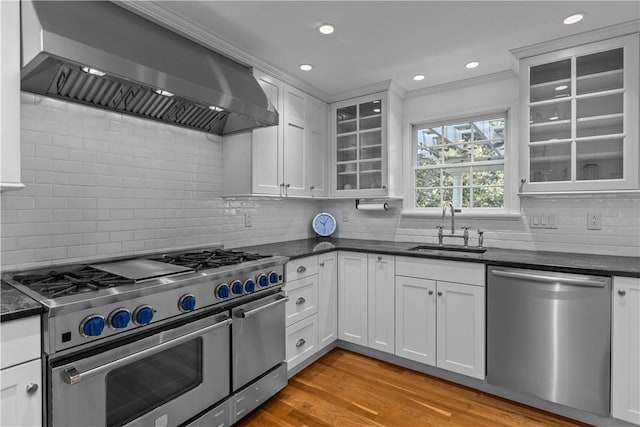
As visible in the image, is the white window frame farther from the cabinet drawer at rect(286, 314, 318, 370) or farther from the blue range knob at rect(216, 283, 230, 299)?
the blue range knob at rect(216, 283, 230, 299)

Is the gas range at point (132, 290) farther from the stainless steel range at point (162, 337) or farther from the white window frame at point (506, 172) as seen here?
the white window frame at point (506, 172)

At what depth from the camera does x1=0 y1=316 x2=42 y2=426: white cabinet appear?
1175 millimetres

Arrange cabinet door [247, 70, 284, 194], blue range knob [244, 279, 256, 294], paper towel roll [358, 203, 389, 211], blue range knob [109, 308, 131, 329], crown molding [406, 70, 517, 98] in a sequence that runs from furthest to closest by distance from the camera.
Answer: paper towel roll [358, 203, 389, 211], crown molding [406, 70, 517, 98], cabinet door [247, 70, 284, 194], blue range knob [244, 279, 256, 294], blue range knob [109, 308, 131, 329]

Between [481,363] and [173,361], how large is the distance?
2031 mm

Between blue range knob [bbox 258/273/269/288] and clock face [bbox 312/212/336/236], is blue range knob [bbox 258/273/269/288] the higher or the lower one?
the lower one

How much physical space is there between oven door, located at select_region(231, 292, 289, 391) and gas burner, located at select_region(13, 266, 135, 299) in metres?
0.70

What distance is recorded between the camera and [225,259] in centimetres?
220

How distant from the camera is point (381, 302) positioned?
2826 millimetres

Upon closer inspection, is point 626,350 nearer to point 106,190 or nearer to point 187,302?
point 187,302

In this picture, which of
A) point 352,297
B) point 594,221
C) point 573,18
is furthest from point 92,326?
point 594,221

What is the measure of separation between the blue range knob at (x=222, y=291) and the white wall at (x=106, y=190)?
0.73m

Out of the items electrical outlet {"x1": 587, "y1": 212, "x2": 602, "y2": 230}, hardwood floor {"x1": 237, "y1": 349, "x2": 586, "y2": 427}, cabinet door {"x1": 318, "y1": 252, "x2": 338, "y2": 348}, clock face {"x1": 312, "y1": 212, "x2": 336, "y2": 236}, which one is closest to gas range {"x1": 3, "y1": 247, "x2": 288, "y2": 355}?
cabinet door {"x1": 318, "y1": 252, "x2": 338, "y2": 348}

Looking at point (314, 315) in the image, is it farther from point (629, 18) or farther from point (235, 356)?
point (629, 18)

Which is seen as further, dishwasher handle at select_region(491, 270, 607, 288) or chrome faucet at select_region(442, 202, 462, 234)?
chrome faucet at select_region(442, 202, 462, 234)
